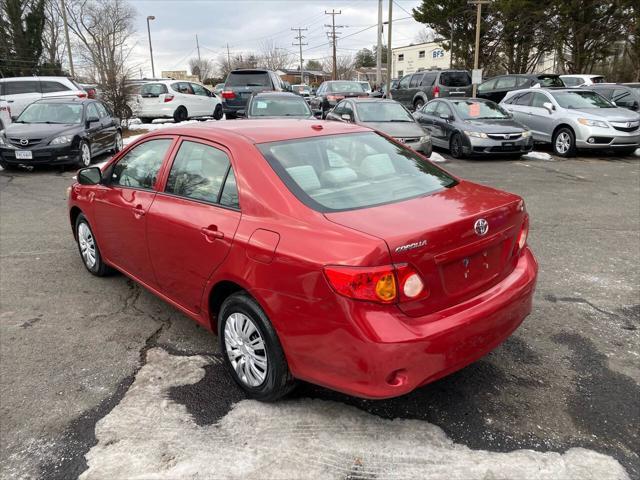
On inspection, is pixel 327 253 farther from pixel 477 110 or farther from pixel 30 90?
pixel 30 90

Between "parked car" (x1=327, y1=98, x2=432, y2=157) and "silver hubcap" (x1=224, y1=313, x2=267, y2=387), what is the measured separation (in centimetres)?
855

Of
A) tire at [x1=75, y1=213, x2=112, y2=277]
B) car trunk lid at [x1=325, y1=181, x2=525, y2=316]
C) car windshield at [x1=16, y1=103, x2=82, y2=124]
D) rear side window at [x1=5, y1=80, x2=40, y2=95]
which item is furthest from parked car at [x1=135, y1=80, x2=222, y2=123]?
car trunk lid at [x1=325, y1=181, x2=525, y2=316]

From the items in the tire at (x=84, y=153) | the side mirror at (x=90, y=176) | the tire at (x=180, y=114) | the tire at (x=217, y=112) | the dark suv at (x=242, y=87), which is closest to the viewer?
the side mirror at (x=90, y=176)

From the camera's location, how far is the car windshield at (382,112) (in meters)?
11.9

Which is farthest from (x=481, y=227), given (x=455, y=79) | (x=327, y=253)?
(x=455, y=79)

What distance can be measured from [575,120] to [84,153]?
11.0 meters

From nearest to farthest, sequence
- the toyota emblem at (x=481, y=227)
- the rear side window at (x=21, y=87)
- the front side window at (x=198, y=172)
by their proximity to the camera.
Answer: the toyota emblem at (x=481, y=227) < the front side window at (x=198, y=172) < the rear side window at (x=21, y=87)

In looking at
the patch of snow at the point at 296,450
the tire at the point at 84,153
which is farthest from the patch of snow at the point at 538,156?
the patch of snow at the point at 296,450

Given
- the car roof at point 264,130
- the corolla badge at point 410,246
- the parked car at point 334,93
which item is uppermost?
the parked car at point 334,93

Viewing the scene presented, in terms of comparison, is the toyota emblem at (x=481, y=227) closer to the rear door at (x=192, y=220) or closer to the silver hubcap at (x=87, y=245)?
the rear door at (x=192, y=220)

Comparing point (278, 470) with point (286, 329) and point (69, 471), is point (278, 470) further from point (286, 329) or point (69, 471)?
point (69, 471)

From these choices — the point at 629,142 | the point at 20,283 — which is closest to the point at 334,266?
the point at 20,283

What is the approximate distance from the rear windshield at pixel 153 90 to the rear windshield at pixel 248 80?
8.98 feet

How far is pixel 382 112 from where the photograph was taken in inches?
477
